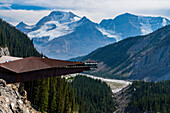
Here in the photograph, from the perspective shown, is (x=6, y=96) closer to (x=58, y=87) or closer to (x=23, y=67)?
(x=23, y=67)

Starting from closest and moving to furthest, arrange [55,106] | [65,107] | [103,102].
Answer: [55,106], [65,107], [103,102]

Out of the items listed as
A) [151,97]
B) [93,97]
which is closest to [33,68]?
[93,97]

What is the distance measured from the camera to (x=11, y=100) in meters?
39.0

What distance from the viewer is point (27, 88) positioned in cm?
5225

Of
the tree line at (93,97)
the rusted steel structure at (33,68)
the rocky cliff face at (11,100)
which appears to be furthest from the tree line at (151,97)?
the rocky cliff face at (11,100)

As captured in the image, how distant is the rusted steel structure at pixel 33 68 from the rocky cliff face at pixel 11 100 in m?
2.16

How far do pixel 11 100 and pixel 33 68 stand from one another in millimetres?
8460

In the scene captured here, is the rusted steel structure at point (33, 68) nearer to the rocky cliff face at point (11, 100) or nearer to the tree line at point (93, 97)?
the rocky cliff face at point (11, 100)

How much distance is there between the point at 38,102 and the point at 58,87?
78.9ft

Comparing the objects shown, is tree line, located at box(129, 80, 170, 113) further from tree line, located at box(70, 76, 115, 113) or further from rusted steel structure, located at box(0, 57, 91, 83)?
rusted steel structure, located at box(0, 57, 91, 83)

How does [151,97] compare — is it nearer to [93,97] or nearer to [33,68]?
[93,97]

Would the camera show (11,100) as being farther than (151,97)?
No

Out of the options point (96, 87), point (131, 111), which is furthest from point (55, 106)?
point (96, 87)

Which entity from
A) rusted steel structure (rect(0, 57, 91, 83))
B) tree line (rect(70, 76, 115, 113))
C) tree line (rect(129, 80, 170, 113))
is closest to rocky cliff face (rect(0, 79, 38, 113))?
rusted steel structure (rect(0, 57, 91, 83))
